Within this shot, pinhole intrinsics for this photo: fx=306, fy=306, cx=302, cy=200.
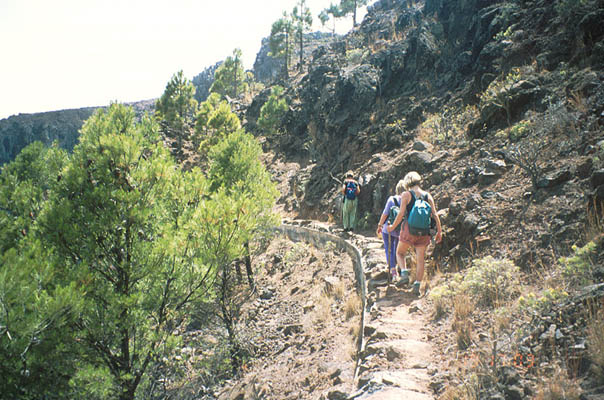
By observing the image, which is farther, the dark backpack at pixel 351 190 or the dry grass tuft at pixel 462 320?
the dark backpack at pixel 351 190

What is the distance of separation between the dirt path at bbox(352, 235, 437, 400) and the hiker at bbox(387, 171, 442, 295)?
558 mm

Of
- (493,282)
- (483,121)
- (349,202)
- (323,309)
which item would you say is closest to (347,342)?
(323,309)

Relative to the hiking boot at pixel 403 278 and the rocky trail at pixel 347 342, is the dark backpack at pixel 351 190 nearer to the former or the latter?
the rocky trail at pixel 347 342

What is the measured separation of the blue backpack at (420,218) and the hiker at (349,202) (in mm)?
5599

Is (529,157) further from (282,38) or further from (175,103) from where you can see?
(282,38)

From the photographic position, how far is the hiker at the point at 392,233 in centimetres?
582

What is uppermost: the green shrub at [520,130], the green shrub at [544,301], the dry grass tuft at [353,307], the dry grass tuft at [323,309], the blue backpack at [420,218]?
the green shrub at [520,130]

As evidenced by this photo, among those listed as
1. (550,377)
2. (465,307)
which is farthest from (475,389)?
(465,307)

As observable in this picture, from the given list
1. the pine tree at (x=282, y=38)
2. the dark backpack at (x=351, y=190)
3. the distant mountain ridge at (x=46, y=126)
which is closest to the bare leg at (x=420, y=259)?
the dark backpack at (x=351, y=190)

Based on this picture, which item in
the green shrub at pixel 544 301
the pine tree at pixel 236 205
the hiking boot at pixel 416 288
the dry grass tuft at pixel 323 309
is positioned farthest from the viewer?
the dry grass tuft at pixel 323 309

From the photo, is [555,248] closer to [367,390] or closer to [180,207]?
[367,390]

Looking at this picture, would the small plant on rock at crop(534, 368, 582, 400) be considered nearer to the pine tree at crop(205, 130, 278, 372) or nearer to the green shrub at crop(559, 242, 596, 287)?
the green shrub at crop(559, 242, 596, 287)

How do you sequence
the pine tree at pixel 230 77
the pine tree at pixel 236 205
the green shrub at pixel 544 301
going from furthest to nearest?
the pine tree at pixel 230 77
the pine tree at pixel 236 205
the green shrub at pixel 544 301

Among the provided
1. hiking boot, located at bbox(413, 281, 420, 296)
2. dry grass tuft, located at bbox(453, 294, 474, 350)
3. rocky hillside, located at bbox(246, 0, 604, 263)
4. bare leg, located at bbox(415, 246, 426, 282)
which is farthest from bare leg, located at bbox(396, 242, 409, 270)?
dry grass tuft, located at bbox(453, 294, 474, 350)
